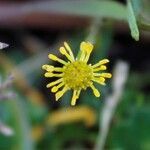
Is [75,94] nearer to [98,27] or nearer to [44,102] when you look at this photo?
[98,27]

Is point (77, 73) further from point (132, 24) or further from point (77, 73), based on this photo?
point (132, 24)

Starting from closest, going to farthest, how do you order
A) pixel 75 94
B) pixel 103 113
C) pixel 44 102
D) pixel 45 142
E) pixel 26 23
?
pixel 75 94
pixel 103 113
pixel 45 142
pixel 44 102
pixel 26 23

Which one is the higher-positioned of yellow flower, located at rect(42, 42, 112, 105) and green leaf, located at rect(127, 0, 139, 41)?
green leaf, located at rect(127, 0, 139, 41)

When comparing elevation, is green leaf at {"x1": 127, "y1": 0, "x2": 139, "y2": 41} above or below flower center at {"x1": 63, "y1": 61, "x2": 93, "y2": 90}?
above

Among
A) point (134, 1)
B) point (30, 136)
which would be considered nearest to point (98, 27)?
point (30, 136)

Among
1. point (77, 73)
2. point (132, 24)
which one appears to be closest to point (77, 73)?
point (77, 73)

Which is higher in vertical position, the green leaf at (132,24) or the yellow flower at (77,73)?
the green leaf at (132,24)

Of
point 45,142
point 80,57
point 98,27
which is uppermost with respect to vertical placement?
point 98,27

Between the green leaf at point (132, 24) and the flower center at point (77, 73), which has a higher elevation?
the green leaf at point (132, 24)
